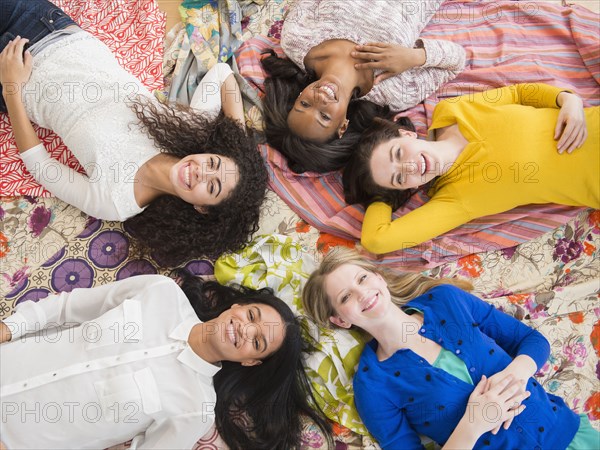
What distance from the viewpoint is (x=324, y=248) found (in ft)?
7.77

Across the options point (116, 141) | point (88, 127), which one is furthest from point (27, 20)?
point (116, 141)

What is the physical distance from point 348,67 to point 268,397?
140cm

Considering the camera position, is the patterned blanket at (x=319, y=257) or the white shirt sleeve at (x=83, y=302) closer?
the white shirt sleeve at (x=83, y=302)

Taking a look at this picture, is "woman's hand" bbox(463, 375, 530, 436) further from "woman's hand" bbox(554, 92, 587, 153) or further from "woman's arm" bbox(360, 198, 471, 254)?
"woman's hand" bbox(554, 92, 587, 153)

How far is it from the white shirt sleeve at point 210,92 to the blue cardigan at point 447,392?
1.21m

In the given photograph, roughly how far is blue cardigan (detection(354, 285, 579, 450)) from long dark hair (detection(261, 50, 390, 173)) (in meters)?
0.74

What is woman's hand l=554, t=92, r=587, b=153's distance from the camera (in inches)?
84.0

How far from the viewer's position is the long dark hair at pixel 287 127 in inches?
91.7

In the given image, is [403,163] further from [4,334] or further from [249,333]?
[4,334]

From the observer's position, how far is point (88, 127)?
2.18m

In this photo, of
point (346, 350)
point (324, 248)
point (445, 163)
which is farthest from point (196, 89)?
point (346, 350)

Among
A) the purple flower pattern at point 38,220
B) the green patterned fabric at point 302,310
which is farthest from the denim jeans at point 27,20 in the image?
the green patterned fabric at point 302,310

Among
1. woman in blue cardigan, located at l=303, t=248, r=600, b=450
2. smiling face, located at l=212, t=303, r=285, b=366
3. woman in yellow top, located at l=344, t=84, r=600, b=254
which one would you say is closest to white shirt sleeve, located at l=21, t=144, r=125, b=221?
smiling face, located at l=212, t=303, r=285, b=366

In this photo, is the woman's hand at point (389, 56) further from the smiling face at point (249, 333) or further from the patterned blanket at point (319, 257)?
the smiling face at point (249, 333)
